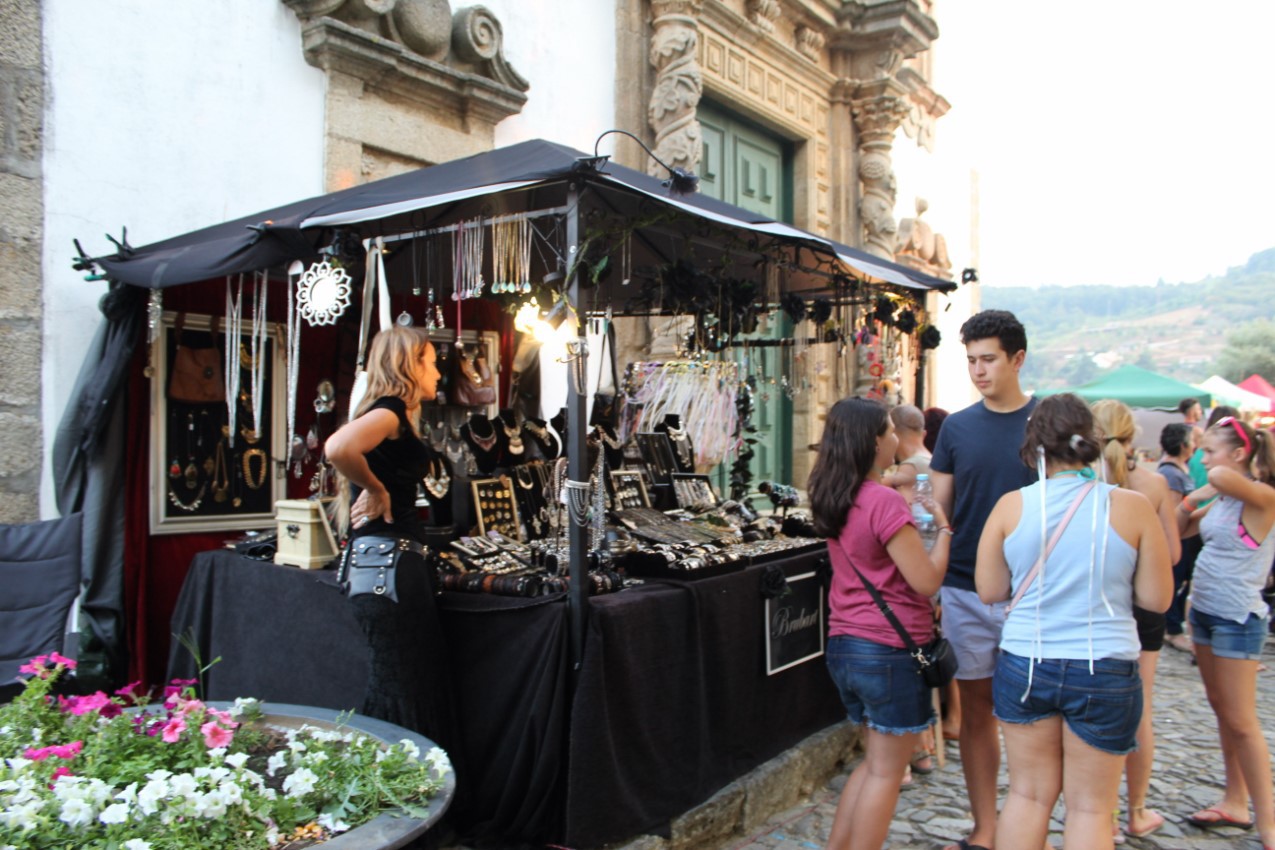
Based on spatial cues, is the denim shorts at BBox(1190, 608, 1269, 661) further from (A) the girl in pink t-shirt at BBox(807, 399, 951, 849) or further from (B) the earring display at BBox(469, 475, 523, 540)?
(B) the earring display at BBox(469, 475, 523, 540)

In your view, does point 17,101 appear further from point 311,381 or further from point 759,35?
point 759,35

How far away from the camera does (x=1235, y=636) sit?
3.48m

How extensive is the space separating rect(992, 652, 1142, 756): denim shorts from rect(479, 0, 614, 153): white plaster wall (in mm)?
4816

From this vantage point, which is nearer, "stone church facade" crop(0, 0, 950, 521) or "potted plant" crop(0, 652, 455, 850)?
"potted plant" crop(0, 652, 455, 850)

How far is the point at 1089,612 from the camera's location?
247 cm

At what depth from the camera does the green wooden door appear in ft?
27.1

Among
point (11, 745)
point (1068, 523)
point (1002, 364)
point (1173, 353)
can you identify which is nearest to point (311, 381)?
point (11, 745)

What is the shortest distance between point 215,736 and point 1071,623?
213 centimetres

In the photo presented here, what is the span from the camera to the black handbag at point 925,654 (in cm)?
279

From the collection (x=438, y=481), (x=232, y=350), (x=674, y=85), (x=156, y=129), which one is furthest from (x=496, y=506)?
(x=674, y=85)

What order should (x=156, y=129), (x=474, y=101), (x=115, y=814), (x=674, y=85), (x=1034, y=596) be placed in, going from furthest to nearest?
(x=674, y=85)
(x=474, y=101)
(x=156, y=129)
(x=1034, y=596)
(x=115, y=814)

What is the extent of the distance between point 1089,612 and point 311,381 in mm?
3932

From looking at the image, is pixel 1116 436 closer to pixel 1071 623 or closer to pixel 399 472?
pixel 1071 623

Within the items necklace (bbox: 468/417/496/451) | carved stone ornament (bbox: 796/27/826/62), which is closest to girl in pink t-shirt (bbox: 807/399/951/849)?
necklace (bbox: 468/417/496/451)
